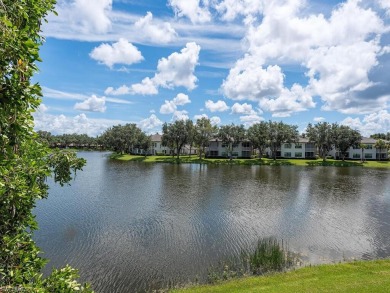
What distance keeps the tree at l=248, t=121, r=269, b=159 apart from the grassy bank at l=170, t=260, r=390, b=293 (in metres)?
81.8

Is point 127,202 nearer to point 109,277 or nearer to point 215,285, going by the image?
point 109,277

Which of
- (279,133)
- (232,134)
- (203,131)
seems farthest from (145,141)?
(279,133)

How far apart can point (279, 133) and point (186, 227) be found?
77.8m

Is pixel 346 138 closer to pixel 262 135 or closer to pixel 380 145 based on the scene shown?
pixel 380 145

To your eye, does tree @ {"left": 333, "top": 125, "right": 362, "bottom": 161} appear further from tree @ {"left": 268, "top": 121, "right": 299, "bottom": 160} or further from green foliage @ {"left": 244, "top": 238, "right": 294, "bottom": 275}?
green foliage @ {"left": 244, "top": 238, "right": 294, "bottom": 275}

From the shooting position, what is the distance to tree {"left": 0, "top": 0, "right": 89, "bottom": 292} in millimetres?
4027

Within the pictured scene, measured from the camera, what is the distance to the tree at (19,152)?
4.03m

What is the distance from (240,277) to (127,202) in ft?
69.8

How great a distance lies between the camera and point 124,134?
115000 millimetres

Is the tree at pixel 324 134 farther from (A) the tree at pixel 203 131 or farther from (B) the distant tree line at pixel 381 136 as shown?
(B) the distant tree line at pixel 381 136

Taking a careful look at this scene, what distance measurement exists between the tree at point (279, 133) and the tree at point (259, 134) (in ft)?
4.44

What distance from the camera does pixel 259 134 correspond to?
96.6m

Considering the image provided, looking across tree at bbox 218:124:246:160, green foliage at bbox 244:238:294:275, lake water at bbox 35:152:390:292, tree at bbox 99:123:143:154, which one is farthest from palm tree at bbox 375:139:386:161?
green foliage at bbox 244:238:294:275

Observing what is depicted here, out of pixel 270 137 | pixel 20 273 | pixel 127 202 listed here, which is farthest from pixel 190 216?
pixel 270 137
